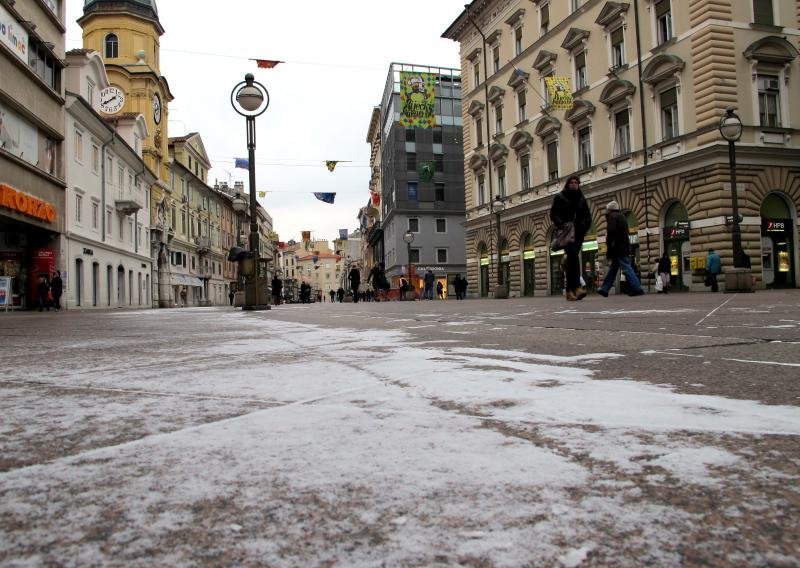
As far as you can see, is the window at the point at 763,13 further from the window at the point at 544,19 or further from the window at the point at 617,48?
the window at the point at 544,19

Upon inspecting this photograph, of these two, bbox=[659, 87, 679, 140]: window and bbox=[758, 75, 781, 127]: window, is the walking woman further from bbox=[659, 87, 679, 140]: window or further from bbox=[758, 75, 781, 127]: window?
bbox=[758, 75, 781, 127]: window

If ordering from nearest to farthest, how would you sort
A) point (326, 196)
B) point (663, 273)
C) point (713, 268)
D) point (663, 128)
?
point (713, 268)
point (663, 273)
point (663, 128)
point (326, 196)

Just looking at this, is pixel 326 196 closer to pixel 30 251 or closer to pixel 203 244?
pixel 203 244

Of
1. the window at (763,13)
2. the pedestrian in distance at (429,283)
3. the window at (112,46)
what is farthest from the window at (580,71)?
the window at (112,46)

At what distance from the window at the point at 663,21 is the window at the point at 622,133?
2966 millimetres

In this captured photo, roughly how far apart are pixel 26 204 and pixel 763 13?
2603 centimetres

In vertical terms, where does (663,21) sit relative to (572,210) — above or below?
above

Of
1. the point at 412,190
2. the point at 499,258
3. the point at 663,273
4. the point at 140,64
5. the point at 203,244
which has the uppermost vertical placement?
the point at 140,64

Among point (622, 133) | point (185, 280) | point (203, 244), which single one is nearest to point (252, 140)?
point (622, 133)

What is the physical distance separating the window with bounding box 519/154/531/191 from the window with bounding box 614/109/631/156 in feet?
22.0

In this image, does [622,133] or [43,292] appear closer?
[43,292]

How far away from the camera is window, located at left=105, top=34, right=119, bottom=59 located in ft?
129

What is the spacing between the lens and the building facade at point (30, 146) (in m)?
18.8

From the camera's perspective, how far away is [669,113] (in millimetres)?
22312
